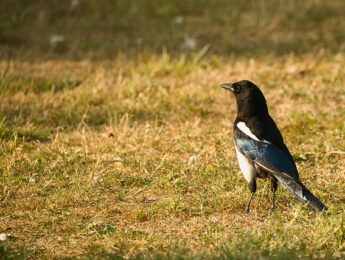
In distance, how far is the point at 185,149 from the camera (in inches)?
277

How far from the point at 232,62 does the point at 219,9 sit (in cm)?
194

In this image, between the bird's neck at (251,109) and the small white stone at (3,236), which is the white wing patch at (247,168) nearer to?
the bird's neck at (251,109)

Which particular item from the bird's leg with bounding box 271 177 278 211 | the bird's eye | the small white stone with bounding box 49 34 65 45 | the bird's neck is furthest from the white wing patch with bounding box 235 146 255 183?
the small white stone with bounding box 49 34 65 45

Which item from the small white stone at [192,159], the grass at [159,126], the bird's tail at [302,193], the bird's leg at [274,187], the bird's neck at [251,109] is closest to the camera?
the grass at [159,126]

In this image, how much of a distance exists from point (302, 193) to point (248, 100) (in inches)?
41.0

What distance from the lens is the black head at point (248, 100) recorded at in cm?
606

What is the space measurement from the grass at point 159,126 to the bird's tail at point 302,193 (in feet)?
0.28

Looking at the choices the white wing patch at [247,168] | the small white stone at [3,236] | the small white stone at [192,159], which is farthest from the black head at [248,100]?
the small white stone at [3,236]

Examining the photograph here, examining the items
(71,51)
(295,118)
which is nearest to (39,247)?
(295,118)

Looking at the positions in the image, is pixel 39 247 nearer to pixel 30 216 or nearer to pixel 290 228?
pixel 30 216

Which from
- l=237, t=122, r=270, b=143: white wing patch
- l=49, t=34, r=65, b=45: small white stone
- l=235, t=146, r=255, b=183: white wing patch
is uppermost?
l=237, t=122, r=270, b=143: white wing patch

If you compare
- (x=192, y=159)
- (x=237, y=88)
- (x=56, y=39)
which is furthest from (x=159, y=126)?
(x=56, y=39)

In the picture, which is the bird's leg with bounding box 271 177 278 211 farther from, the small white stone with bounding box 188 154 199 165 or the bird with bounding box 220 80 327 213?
the small white stone with bounding box 188 154 199 165

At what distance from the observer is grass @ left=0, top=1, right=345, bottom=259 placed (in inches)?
201
